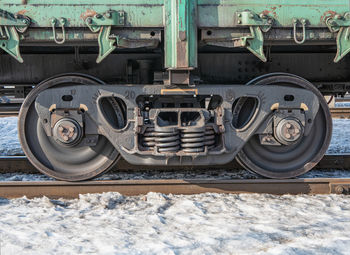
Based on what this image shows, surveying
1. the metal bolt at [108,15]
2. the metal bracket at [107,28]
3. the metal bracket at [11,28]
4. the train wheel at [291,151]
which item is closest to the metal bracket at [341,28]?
the train wheel at [291,151]

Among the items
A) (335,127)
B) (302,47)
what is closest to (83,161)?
(302,47)

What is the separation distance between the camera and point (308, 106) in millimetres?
4117

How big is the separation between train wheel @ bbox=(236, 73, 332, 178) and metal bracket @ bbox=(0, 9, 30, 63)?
9.43 ft

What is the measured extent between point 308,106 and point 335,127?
5.54 metres

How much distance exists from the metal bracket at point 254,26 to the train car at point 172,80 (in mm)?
11

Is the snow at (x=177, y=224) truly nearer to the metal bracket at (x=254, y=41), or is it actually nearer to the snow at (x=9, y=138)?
the metal bracket at (x=254, y=41)

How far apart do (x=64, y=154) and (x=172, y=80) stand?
166cm

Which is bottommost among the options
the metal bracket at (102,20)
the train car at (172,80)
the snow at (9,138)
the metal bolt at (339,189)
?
the metal bolt at (339,189)

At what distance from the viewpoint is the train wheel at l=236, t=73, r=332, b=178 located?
4277 millimetres

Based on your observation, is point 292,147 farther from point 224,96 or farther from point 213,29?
point 213,29

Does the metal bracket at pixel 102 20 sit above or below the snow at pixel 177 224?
above

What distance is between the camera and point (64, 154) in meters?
4.25

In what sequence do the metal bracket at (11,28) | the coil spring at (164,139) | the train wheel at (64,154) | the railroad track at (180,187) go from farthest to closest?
1. the train wheel at (64,154)
2. the railroad track at (180,187)
3. the coil spring at (164,139)
4. the metal bracket at (11,28)

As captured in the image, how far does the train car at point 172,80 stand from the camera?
145 inches
